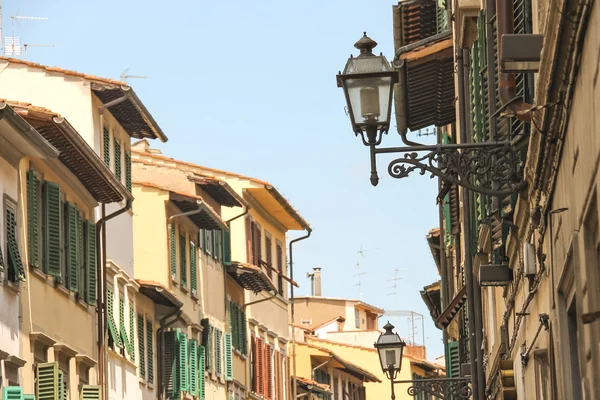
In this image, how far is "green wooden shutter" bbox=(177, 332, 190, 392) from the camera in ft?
114

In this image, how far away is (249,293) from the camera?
44875mm

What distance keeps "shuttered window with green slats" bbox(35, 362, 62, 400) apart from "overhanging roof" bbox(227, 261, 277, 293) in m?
18.0

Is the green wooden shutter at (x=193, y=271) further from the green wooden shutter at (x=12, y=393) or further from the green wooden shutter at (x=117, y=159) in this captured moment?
the green wooden shutter at (x=12, y=393)

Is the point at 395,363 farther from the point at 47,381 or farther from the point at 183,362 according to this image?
the point at 183,362

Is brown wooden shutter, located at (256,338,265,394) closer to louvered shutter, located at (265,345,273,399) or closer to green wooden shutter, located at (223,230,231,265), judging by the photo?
louvered shutter, located at (265,345,273,399)

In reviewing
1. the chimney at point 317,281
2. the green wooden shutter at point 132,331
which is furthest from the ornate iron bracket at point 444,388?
the chimney at point 317,281

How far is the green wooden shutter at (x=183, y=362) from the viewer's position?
1363 inches

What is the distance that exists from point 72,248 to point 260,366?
20.6m

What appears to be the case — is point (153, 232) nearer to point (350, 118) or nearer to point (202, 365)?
point (202, 365)

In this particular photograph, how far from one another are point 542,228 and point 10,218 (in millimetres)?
11580

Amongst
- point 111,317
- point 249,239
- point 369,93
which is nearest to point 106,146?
point 111,317

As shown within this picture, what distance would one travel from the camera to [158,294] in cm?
3191

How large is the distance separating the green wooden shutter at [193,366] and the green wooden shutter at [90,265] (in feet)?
30.4

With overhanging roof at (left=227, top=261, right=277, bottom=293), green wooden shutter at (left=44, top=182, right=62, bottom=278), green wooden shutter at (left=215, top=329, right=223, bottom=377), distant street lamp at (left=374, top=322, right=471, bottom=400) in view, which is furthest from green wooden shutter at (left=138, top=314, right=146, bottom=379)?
distant street lamp at (left=374, top=322, right=471, bottom=400)
